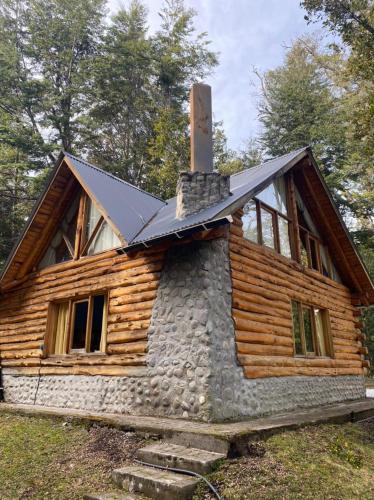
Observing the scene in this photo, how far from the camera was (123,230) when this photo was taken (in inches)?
328

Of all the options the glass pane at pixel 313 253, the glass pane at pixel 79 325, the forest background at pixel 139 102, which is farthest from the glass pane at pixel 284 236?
the forest background at pixel 139 102

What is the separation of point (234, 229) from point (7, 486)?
5613mm

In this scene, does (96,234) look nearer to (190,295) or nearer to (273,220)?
(190,295)

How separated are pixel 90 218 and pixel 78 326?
2819 mm

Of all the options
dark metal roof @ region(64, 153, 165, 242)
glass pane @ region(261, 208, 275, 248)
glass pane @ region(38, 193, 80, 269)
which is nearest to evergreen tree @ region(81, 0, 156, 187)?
dark metal roof @ region(64, 153, 165, 242)

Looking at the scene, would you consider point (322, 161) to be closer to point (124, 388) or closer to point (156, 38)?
point (156, 38)

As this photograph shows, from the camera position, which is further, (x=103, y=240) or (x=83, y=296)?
(x=103, y=240)

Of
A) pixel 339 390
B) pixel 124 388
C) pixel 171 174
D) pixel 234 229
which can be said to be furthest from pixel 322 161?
pixel 124 388

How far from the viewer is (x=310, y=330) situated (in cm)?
1102

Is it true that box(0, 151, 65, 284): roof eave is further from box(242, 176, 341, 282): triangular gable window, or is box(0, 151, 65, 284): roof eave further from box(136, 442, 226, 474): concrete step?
box(136, 442, 226, 474): concrete step

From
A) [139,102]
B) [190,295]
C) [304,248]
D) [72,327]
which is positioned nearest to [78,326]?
[72,327]

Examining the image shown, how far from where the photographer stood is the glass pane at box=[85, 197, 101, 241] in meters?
10.1

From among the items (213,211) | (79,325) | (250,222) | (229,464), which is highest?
(250,222)

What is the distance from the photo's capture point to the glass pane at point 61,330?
9.82m
